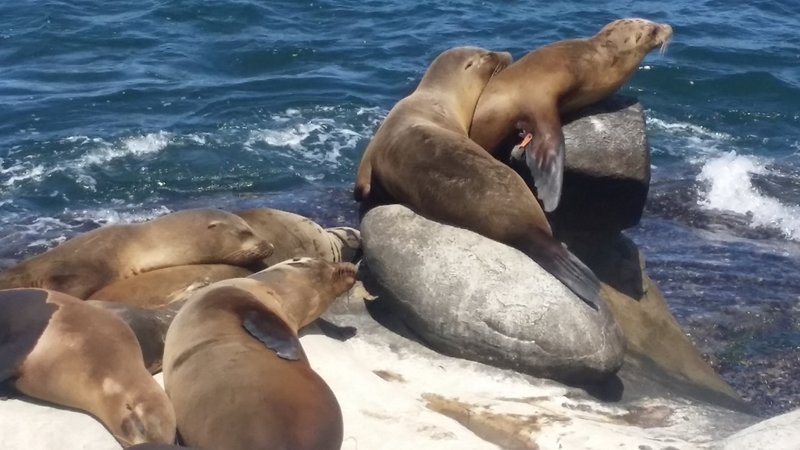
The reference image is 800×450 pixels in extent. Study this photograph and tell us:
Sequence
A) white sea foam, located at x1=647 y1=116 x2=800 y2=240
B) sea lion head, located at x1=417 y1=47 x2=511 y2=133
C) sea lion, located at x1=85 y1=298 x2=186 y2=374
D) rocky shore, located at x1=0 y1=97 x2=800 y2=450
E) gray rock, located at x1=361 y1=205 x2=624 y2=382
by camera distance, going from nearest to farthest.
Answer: rocky shore, located at x1=0 y1=97 x2=800 y2=450, sea lion, located at x1=85 y1=298 x2=186 y2=374, gray rock, located at x1=361 y1=205 x2=624 y2=382, sea lion head, located at x1=417 y1=47 x2=511 y2=133, white sea foam, located at x1=647 y1=116 x2=800 y2=240

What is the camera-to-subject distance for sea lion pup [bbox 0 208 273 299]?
6203 millimetres

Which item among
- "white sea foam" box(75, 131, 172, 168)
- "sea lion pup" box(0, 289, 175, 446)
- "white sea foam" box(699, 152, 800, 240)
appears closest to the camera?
"sea lion pup" box(0, 289, 175, 446)

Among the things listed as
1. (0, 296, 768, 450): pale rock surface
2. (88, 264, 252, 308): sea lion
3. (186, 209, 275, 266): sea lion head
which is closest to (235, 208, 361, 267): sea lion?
(186, 209, 275, 266): sea lion head

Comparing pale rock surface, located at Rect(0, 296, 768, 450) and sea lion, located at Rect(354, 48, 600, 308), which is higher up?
sea lion, located at Rect(354, 48, 600, 308)

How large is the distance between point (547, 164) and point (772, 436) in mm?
2722

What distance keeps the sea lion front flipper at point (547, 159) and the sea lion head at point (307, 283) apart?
53.1 inches

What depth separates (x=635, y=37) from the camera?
26.6ft

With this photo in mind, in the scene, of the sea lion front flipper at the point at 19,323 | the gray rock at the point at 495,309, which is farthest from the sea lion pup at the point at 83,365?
the gray rock at the point at 495,309

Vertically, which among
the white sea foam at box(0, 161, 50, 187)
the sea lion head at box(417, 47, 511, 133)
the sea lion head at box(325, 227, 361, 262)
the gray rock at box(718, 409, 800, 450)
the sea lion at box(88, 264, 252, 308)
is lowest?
the white sea foam at box(0, 161, 50, 187)

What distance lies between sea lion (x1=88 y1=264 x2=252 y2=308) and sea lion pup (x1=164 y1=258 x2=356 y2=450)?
594mm

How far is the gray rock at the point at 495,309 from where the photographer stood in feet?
19.7

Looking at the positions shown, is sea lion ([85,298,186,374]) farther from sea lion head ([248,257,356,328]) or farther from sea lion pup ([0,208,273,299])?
sea lion pup ([0,208,273,299])

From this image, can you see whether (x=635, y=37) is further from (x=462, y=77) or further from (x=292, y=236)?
(x=292, y=236)

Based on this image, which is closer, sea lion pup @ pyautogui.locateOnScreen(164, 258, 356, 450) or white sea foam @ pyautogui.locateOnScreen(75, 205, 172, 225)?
sea lion pup @ pyautogui.locateOnScreen(164, 258, 356, 450)
